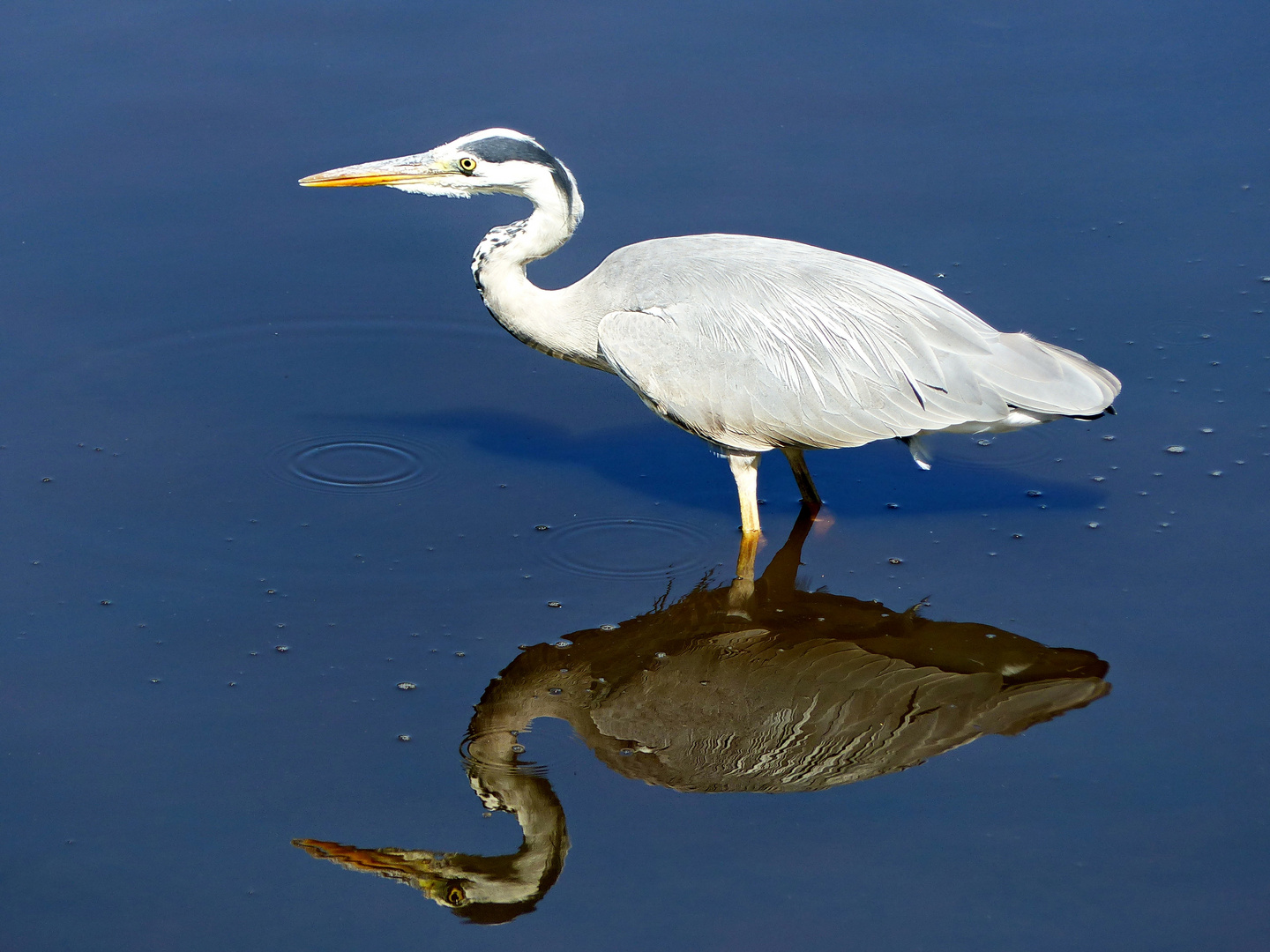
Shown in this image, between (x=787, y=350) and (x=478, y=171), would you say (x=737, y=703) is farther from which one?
(x=478, y=171)

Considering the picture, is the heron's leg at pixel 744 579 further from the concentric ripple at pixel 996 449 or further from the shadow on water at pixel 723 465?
the concentric ripple at pixel 996 449

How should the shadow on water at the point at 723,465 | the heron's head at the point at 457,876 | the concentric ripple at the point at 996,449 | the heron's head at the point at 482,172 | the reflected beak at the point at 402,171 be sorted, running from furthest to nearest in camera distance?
the concentric ripple at the point at 996,449, the shadow on water at the point at 723,465, the reflected beak at the point at 402,171, the heron's head at the point at 482,172, the heron's head at the point at 457,876

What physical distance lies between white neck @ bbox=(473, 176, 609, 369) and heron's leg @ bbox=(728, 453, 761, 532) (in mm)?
841

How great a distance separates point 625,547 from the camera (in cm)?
655

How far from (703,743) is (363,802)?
123cm

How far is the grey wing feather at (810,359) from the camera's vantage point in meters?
6.29

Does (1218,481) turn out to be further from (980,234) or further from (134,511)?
(134,511)

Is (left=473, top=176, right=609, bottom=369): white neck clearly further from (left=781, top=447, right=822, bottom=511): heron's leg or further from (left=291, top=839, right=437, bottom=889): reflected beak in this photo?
(left=291, top=839, right=437, bottom=889): reflected beak

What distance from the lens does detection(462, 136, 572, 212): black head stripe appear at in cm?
660

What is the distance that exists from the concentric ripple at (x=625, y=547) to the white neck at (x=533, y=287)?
0.80 meters

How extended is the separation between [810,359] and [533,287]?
53.0 inches

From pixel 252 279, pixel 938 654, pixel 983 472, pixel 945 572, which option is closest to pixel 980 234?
pixel 983 472

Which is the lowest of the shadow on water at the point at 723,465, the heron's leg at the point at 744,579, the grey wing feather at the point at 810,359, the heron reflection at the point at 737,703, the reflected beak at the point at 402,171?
the heron reflection at the point at 737,703

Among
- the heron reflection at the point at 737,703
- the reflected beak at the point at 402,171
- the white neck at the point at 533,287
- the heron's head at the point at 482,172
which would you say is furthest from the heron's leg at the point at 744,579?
the reflected beak at the point at 402,171
